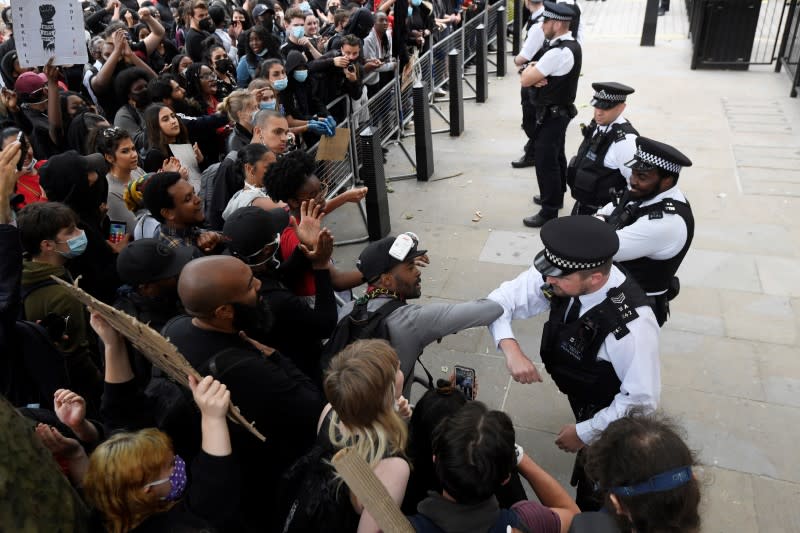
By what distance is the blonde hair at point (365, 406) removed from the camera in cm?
206

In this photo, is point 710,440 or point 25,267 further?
point 710,440

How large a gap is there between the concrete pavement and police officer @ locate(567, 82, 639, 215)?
1.20 meters

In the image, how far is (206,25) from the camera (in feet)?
27.0

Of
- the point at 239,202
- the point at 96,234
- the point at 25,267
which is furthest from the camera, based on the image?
the point at 239,202

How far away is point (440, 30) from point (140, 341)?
33.7 feet

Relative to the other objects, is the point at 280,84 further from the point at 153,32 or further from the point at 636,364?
the point at 636,364

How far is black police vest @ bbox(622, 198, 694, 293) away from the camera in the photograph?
11.5 feet

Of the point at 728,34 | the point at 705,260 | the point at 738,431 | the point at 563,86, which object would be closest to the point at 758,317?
the point at 705,260

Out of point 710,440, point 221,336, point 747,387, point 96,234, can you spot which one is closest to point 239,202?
point 96,234

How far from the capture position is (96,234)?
367cm

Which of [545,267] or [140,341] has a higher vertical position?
[140,341]

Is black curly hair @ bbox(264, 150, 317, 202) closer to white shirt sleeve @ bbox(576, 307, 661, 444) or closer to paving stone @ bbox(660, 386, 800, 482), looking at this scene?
white shirt sleeve @ bbox(576, 307, 661, 444)

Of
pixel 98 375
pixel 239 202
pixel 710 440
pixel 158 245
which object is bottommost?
pixel 710 440

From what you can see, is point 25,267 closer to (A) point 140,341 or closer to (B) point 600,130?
(A) point 140,341
